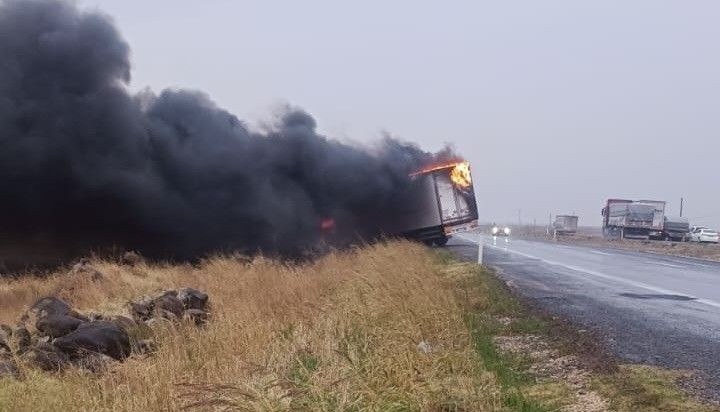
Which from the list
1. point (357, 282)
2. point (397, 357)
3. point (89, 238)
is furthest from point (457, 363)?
point (89, 238)

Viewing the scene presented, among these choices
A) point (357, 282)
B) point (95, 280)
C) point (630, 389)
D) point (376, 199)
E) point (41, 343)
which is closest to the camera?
point (630, 389)

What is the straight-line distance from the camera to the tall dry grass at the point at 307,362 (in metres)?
4.36

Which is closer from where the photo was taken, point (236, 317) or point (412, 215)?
point (236, 317)

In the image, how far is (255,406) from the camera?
415 centimetres

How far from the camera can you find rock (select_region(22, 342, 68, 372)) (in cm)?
728

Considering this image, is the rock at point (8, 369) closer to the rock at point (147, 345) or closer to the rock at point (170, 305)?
the rock at point (147, 345)

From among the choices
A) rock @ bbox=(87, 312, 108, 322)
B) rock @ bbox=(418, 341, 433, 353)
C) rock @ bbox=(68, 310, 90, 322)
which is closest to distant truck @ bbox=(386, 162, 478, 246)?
rock @ bbox=(87, 312, 108, 322)

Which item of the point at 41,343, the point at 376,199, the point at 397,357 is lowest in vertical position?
the point at 41,343

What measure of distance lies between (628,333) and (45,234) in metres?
14.6

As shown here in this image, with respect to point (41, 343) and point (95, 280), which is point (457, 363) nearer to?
point (41, 343)

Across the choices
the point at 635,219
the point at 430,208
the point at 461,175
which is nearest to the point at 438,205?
the point at 430,208

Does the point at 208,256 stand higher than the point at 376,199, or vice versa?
the point at 376,199

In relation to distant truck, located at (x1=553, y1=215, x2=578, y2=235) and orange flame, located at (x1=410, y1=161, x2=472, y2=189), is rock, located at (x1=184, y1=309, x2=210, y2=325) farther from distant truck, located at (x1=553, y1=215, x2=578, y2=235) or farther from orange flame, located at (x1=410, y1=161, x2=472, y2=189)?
distant truck, located at (x1=553, y1=215, x2=578, y2=235)

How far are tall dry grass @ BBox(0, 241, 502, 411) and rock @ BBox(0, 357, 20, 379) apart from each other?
0.79 ft
